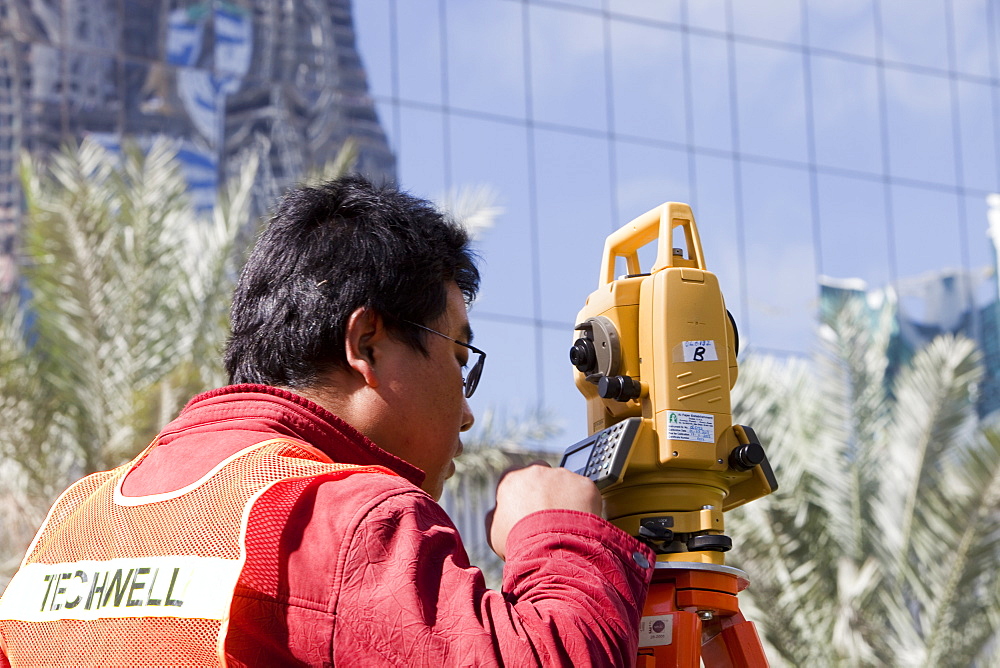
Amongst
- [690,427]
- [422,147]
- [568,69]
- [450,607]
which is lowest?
[450,607]

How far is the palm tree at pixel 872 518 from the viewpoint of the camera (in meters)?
8.99

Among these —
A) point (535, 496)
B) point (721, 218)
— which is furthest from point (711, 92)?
point (535, 496)

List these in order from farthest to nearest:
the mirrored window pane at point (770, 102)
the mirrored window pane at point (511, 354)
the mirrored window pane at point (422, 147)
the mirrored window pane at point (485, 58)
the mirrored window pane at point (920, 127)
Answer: the mirrored window pane at point (920, 127) → the mirrored window pane at point (770, 102) → the mirrored window pane at point (485, 58) → the mirrored window pane at point (422, 147) → the mirrored window pane at point (511, 354)

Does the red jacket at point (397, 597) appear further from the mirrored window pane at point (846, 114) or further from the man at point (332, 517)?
the mirrored window pane at point (846, 114)

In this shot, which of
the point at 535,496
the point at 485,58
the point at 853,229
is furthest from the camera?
the point at 853,229

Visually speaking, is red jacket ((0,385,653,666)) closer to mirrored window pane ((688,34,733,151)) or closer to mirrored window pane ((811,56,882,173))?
mirrored window pane ((688,34,733,151))

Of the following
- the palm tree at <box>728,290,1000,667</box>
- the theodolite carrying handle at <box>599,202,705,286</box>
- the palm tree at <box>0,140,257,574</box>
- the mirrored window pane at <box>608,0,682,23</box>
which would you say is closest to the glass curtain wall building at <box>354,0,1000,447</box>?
the mirrored window pane at <box>608,0,682,23</box>

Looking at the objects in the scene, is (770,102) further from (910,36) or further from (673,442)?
(673,442)

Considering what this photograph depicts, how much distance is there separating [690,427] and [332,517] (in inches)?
33.0

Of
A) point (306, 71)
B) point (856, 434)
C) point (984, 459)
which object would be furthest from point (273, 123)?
point (984, 459)

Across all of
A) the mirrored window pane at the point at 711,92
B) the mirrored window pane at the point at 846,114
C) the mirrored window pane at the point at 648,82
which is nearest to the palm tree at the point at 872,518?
the mirrored window pane at the point at 648,82

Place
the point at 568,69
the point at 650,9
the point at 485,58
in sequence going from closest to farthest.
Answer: the point at 485,58, the point at 568,69, the point at 650,9

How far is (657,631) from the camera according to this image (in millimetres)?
2162

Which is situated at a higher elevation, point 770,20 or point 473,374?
point 770,20
